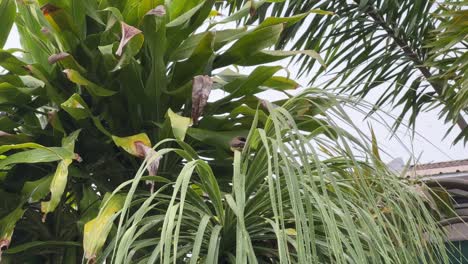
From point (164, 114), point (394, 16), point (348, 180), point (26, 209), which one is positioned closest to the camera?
point (348, 180)

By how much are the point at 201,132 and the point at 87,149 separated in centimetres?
19

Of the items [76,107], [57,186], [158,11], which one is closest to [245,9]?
[158,11]

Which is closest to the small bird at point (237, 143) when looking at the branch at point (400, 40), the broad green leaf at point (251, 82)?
the broad green leaf at point (251, 82)

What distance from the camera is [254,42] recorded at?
1.02 m

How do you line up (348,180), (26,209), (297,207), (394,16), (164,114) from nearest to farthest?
(297,207), (348,180), (26,209), (164,114), (394,16)

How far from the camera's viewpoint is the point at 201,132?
3.11 feet

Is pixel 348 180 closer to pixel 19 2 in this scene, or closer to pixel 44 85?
pixel 44 85

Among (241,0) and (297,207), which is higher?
(241,0)

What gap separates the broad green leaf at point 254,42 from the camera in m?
1.01

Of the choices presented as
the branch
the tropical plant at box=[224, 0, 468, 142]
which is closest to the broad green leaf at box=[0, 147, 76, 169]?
the tropical plant at box=[224, 0, 468, 142]

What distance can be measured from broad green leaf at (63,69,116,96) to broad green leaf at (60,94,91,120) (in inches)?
0.9

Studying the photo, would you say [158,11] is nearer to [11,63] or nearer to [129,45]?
[129,45]

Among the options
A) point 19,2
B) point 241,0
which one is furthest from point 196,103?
point 241,0

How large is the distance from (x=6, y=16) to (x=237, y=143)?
17.1 inches
